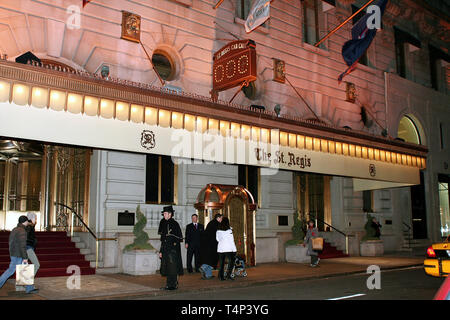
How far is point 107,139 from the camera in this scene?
11969 mm

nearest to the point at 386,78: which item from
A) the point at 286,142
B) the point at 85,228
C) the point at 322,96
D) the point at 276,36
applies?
the point at 322,96

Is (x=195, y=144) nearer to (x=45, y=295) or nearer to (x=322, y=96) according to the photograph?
(x=45, y=295)

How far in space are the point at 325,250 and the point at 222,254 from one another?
32.9 feet

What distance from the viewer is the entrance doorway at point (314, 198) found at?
23.1 metres

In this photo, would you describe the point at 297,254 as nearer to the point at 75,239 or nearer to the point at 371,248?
the point at 371,248

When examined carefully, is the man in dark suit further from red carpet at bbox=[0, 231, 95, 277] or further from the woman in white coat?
red carpet at bbox=[0, 231, 95, 277]

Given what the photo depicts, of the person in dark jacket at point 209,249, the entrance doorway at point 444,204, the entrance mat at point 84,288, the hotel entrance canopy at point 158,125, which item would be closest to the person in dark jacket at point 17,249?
the entrance mat at point 84,288

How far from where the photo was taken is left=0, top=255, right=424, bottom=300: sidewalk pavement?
10.3 m

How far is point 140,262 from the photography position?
1400 cm

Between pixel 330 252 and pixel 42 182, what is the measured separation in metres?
13.6

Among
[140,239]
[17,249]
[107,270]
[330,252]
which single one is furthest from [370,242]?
[17,249]

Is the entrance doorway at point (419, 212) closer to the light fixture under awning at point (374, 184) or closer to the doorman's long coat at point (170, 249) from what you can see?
the light fixture under awning at point (374, 184)

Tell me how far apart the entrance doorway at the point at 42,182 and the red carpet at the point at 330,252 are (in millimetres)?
11381

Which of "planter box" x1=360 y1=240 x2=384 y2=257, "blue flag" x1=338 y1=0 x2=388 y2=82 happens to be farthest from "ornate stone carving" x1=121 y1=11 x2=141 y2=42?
"planter box" x1=360 y1=240 x2=384 y2=257
